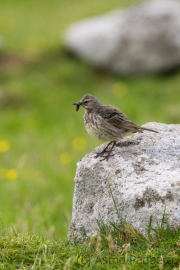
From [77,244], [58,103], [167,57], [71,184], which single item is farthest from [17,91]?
[77,244]

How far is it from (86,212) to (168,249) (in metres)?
0.96

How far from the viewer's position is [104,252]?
16.4ft

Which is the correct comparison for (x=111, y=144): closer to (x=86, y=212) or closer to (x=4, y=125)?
(x=86, y=212)

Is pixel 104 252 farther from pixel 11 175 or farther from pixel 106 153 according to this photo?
pixel 11 175

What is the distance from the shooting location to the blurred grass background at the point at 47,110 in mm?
10742

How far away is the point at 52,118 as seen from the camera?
15.6 meters

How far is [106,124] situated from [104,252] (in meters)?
1.71

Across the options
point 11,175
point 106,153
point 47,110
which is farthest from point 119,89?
point 106,153

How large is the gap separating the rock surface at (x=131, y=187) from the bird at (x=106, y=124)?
24 cm

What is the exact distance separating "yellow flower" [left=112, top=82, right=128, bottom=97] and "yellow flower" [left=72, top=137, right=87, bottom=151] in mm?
3383

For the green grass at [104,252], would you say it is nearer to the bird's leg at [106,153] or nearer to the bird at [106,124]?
the bird's leg at [106,153]

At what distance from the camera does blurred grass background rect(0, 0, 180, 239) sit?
10.7 meters

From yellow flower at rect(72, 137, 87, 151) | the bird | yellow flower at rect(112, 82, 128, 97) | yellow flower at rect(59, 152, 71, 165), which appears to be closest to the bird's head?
the bird


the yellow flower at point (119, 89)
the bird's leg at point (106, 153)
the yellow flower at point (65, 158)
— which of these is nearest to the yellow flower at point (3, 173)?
the yellow flower at point (65, 158)
